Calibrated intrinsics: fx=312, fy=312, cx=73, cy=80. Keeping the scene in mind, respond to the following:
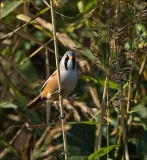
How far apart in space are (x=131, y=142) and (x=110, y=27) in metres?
1.56

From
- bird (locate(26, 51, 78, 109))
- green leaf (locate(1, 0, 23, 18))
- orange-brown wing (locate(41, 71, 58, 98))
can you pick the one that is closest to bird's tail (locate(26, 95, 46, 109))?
bird (locate(26, 51, 78, 109))

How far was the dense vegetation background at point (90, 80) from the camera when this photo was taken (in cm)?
186

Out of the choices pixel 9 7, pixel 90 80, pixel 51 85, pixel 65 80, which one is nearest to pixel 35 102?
pixel 51 85

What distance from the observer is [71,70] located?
2.42 m

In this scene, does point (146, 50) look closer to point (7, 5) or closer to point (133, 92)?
point (133, 92)

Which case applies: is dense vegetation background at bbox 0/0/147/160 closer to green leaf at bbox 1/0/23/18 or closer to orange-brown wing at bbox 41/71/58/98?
green leaf at bbox 1/0/23/18

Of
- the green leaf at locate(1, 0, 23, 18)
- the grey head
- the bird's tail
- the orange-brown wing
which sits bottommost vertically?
the bird's tail

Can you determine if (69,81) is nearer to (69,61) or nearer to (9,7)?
(69,61)

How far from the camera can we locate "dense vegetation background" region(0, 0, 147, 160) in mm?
1860

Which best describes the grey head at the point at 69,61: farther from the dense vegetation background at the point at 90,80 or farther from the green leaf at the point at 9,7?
the green leaf at the point at 9,7

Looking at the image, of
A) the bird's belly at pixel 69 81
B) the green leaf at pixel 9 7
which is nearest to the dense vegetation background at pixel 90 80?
the green leaf at pixel 9 7

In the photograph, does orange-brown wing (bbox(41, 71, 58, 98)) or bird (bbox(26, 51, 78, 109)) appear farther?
orange-brown wing (bbox(41, 71, 58, 98))

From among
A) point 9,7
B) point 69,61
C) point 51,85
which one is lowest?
point 51,85

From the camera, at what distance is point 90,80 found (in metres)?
2.02
